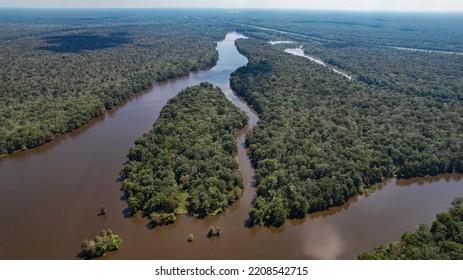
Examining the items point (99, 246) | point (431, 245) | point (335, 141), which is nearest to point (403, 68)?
point (335, 141)

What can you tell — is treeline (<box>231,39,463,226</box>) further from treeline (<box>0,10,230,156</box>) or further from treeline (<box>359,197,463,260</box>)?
treeline (<box>0,10,230,156</box>)

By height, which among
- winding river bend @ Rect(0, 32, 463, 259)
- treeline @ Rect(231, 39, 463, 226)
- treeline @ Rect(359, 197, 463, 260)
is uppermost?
treeline @ Rect(231, 39, 463, 226)

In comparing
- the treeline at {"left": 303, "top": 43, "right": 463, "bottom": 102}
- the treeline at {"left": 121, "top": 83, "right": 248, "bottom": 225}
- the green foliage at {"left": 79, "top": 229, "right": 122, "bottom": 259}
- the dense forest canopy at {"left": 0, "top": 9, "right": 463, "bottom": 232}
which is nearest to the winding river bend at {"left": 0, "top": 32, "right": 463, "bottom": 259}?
the green foliage at {"left": 79, "top": 229, "right": 122, "bottom": 259}

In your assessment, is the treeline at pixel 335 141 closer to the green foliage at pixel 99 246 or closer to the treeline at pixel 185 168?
the treeline at pixel 185 168

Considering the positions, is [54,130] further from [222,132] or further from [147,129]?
[222,132]

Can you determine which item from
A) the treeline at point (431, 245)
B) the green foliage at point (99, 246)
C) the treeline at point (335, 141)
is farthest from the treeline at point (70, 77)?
the treeline at point (431, 245)
